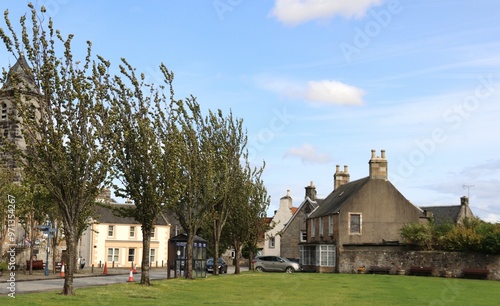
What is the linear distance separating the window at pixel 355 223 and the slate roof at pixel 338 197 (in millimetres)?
1514

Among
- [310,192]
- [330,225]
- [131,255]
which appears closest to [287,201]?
[310,192]

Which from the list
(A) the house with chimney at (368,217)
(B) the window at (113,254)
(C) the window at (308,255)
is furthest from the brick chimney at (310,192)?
(B) the window at (113,254)

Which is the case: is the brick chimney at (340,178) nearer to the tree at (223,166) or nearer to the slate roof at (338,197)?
the slate roof at (338,197)

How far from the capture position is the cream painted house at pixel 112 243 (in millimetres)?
71688

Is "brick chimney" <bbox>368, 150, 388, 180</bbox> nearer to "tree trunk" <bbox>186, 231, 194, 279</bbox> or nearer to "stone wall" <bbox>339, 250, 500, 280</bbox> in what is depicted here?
"stone wall" <bbox>339, 250, 500, 280</bbox>

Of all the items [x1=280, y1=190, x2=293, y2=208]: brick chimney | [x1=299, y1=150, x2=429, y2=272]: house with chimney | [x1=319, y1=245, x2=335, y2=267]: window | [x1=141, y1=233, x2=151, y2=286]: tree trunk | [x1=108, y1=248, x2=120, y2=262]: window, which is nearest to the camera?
[x1=141, y1=233, x2=151, y2=286]: tree trunk

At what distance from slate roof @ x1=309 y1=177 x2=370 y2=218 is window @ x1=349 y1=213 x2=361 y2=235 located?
151 cm

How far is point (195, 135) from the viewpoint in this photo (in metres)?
41.5

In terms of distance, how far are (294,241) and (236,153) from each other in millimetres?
36560

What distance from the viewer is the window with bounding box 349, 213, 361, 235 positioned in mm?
55406

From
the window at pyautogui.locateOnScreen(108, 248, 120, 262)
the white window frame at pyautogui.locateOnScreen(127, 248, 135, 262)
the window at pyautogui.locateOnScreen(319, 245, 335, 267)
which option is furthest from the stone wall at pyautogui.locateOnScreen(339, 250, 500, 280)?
the window at pyautogui.locateOnScreen(108, 248, 120, 262)

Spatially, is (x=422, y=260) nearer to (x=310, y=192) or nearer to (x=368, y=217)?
(x=368, y=217)

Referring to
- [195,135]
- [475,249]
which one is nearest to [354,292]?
[195,135]

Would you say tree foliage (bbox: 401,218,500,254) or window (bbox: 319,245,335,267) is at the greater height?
tree foliage (bbox: 401,218,500,254)
